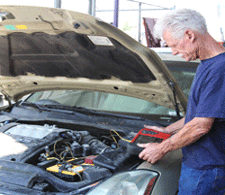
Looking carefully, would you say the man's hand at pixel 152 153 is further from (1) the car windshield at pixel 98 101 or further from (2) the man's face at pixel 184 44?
(1) the car windshield at pixel 98 101

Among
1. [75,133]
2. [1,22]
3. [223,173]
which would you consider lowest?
[75,133]

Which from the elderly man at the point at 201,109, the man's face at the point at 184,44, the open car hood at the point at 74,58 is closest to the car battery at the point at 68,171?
the elderly man at the point at 201,109

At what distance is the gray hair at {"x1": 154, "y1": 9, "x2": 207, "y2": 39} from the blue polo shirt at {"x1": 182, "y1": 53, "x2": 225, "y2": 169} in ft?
0.63

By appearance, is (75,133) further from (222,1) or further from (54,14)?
(222,1)

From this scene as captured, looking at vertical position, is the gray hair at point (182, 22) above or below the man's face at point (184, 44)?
above

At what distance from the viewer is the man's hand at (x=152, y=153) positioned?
1586 millimetres

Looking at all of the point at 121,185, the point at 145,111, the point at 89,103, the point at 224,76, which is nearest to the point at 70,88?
the point at 89,103

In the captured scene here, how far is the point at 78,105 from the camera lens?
2803mm

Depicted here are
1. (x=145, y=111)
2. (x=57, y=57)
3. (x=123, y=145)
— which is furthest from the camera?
(x=145, y=111)

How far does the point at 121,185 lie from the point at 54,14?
1.06 m

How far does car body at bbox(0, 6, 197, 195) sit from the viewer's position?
5.24 feet

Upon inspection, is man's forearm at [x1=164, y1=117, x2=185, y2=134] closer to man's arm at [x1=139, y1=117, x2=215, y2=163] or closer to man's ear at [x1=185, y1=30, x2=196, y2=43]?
man's arm at [x1=139, y1=117, x2=215, y2=163]

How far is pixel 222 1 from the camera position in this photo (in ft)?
26.0

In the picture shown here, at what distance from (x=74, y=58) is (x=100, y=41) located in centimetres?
45
